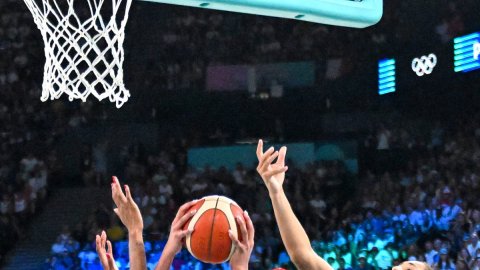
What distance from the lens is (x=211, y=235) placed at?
231 centimetres

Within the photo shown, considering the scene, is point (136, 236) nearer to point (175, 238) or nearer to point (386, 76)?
point (175, 238)

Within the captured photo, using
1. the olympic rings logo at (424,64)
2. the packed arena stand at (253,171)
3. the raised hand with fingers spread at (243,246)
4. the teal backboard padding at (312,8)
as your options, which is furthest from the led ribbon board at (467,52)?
the raised hand with fingers spread at (243,246)

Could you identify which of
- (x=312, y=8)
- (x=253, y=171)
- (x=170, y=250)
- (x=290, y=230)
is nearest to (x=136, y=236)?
(x=170, y=250)

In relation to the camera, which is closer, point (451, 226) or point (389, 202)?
point (451, 226)

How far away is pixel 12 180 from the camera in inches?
466

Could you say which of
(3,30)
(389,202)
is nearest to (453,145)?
(389,202)

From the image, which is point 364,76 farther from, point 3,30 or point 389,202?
point 3,30

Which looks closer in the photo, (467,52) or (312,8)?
(312,8)

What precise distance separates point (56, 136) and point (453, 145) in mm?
5832

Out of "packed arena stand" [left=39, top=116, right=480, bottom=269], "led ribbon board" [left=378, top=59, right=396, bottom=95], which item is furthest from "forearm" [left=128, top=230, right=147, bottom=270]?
"led ribbon board" [left=378, top=59, right=396, bottom=95]

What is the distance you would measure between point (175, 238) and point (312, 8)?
114 inches

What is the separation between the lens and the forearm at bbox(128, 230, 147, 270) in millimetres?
2211

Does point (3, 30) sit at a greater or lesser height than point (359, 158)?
greater

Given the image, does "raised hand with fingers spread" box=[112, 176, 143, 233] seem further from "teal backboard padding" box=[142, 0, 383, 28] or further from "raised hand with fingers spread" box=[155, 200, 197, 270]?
"teal backboard padding" box=[142, 0, 383, 28]
